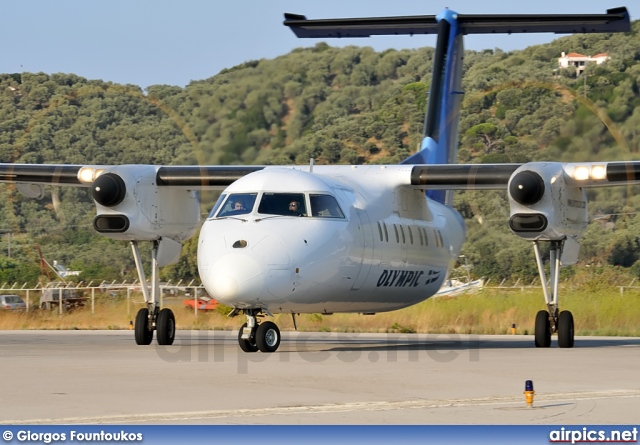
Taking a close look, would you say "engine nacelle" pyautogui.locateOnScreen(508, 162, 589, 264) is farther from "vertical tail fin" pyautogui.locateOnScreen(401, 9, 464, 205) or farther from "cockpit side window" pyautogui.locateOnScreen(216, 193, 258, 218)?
"cockpit side window" pyautogui.locateOnScreen(216, 193, 258, 218)

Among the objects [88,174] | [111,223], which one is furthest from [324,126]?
[111,223]

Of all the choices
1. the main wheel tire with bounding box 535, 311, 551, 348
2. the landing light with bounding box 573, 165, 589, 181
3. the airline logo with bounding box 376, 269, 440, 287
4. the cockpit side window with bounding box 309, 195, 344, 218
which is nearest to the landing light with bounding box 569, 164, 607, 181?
the landing light with bounding box 573, 165, 589, 181

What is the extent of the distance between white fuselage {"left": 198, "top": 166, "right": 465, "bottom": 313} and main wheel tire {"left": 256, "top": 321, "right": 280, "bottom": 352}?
296mm

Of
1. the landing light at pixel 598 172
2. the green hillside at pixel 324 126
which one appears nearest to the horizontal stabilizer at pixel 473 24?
the green hillside at pixel 324 126

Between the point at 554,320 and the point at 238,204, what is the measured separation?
627cm

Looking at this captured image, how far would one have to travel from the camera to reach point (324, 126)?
4047 centimetres

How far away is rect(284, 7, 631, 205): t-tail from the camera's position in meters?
21.9

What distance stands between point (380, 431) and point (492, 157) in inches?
827

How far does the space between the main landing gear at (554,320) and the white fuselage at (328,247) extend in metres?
2.22

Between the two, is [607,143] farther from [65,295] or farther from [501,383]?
[65,295]

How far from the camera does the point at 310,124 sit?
1455 inches

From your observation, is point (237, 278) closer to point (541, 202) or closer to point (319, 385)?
point (319, 385)

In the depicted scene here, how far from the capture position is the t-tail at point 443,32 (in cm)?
2188

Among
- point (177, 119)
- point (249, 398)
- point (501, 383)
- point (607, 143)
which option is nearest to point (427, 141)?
point (607, 143)
